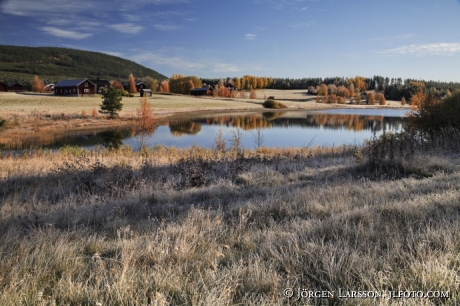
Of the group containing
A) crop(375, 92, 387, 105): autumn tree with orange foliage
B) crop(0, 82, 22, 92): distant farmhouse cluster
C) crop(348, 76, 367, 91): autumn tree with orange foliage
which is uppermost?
crop(348, 76, 367, 91): autumn tree with orange foliage

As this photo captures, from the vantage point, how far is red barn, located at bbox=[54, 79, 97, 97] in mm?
87250

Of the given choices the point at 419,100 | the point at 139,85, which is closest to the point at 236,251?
the point at 419,100

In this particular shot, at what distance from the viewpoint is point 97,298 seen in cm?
256

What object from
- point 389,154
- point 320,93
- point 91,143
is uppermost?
point 320,93

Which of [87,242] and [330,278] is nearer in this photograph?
[330,278]

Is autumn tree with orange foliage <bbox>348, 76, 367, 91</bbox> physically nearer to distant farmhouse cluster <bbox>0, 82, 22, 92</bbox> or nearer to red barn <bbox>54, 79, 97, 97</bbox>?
red barn <bbox>54, 79, 97, 97</bbox>

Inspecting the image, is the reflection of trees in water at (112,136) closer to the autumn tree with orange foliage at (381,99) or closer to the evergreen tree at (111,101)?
the evergreen tree at (111,101)

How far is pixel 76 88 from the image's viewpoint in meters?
86.9

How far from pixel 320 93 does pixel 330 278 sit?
150m

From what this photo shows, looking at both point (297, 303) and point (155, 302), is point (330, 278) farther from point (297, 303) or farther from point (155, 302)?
point (155, 302)

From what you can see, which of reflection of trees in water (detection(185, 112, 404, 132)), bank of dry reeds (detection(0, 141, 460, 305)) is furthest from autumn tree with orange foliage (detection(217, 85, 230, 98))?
bank of dry reeds (detection(0, 141, 460, 305))

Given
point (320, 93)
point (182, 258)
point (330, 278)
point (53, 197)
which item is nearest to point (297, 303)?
point (330, 278)

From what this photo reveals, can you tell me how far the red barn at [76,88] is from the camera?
87250 mm

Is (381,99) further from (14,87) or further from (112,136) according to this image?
(14,87)
